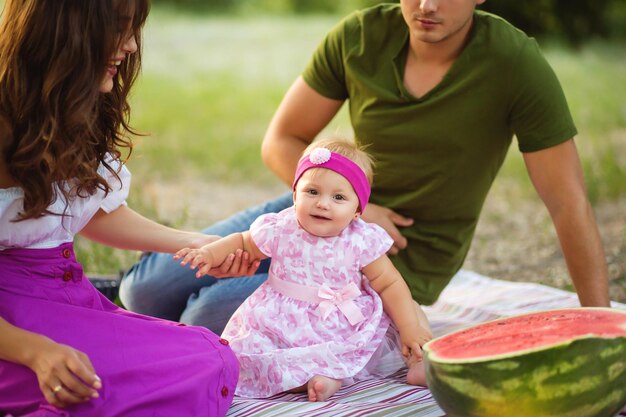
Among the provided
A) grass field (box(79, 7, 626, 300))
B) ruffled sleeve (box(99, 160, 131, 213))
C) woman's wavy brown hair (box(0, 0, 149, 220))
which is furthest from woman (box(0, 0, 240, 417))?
grass field (box(79, 7, 626, 300))

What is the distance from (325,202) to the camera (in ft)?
8.58

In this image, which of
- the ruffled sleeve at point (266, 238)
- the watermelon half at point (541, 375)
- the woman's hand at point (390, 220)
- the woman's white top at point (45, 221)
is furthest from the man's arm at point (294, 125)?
the watermelon half at point (541, 375)

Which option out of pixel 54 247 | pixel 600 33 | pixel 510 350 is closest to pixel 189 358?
pixel 54 247

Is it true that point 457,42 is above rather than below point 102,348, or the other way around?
above

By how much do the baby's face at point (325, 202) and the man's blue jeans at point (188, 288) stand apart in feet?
1.97

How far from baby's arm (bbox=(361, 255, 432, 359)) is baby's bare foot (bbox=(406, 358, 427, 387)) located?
2.0 inches

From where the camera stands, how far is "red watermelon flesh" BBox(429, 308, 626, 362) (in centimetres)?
218

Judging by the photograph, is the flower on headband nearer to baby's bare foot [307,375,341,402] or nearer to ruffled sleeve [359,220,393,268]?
ruffled sleeve [359,220,393,268]

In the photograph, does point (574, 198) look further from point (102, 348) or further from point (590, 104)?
point (590, 104)

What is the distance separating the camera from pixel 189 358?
7.84ft

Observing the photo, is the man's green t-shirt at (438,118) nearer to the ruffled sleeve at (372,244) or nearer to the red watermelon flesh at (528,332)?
the ruffled sleeve at (372,244)

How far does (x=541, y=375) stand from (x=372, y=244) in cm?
75

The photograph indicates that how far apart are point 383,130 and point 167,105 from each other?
258 inches

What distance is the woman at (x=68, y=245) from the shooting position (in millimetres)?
2176
